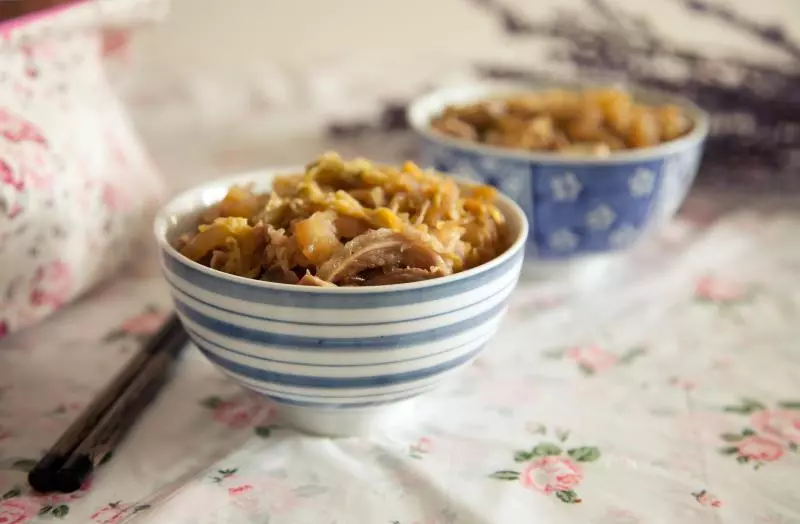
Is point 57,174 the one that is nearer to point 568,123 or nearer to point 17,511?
point 17,511

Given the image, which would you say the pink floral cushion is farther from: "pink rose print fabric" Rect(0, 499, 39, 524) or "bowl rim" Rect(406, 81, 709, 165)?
"bowl rim" Rect(406, 81, 709, 165)

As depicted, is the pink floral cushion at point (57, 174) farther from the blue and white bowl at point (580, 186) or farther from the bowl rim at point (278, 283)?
the blue and white bowl at point (580, 186)

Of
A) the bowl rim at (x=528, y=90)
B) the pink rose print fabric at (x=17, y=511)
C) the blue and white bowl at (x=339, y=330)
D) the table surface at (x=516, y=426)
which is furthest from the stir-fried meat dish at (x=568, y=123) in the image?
the pink rose print fabric at (x=17, y=511)

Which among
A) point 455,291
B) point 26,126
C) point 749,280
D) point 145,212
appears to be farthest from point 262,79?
point 455,291

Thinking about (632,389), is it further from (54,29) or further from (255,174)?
(54,29)

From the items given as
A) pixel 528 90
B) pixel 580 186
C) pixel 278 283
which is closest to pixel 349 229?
pixel 278 283
